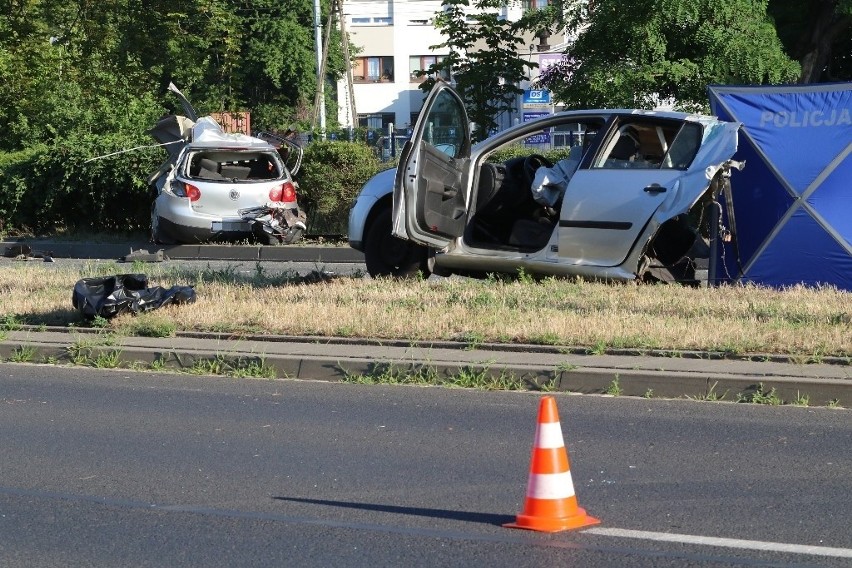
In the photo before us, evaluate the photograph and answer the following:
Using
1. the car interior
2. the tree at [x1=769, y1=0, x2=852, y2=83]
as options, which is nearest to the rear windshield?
the car interior

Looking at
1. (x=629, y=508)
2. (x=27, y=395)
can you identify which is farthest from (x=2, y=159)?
(x=629, y=508)

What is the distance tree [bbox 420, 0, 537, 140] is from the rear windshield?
282 centimetres

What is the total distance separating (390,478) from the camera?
6648 mm

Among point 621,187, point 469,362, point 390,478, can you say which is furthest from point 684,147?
point 390,478

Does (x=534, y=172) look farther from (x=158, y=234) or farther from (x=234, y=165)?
(x=158, y=234)

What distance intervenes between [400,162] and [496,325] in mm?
2125

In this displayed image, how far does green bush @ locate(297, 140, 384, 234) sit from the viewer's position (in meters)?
21.0

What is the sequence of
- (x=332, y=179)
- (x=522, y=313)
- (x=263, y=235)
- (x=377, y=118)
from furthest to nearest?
(x=377, y=118), (x=332, y=179), (x=263, y=235), (x=522, y=313)

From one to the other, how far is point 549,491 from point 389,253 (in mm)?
7857

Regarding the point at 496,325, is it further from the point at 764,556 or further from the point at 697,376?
the point at 764,556

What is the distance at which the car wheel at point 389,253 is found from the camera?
13.1 meters

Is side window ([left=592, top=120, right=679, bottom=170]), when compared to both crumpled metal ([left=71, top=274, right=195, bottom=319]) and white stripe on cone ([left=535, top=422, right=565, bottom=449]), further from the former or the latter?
white stripe on cone ([left=535, top=422, right=565, bottom=449])

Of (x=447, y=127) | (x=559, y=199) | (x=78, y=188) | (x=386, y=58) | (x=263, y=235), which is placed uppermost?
(x=386, y=58)

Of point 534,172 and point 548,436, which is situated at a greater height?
point 534,172
